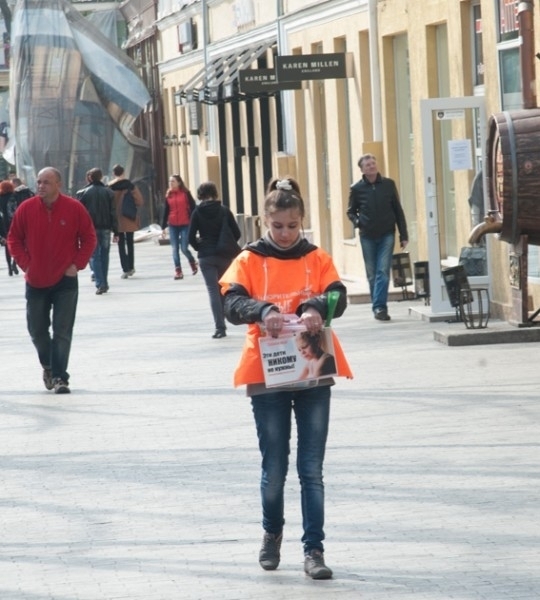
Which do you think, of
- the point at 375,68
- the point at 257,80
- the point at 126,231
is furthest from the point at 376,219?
the point at 126,231

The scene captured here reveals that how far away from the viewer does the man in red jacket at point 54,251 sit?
14.5 metres

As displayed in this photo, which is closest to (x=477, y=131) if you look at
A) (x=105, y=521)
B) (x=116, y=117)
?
(x=105, y=521)

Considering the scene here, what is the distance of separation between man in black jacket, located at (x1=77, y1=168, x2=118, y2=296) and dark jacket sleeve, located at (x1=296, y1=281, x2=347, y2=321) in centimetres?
1973

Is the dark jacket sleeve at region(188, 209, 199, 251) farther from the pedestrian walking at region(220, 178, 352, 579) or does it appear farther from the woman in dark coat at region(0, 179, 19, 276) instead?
the woman in dark coat at region(0, 179, 19, 276)

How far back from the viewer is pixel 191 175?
150ft

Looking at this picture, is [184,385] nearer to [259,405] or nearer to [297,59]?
[259,405]

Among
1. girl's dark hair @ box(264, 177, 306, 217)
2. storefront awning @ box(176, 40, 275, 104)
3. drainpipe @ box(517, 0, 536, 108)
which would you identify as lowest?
girl's dark hair @ box(264, 177, 306, 217)

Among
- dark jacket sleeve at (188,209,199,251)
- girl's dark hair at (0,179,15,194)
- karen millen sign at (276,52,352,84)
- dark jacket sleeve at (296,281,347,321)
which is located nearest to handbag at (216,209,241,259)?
dark jacket sleeve at (188,209,199,251)

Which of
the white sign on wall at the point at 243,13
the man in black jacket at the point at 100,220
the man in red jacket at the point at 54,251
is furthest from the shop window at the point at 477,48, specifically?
the white sign on wall at the point at 243,13

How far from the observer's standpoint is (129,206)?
3164cm

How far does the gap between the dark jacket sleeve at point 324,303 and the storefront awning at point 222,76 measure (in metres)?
25.6

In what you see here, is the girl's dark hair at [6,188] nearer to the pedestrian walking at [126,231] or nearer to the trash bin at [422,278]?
the pedestrian walking at [126,231]

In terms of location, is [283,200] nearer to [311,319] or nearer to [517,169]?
[311,319]

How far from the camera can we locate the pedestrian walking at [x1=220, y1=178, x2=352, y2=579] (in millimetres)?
7328
